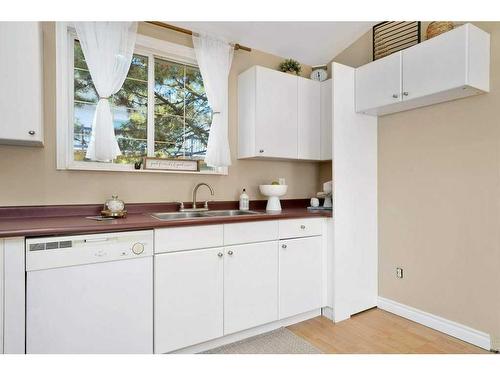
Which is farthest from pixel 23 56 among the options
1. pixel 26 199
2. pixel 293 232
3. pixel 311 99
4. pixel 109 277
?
pixel 311 99

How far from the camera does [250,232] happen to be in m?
2.19

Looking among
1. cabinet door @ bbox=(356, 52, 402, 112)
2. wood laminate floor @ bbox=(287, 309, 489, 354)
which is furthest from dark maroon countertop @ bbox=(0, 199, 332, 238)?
cabinet door @ bbox=(356, 52, 402, 112)

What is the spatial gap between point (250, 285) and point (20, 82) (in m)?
1.87

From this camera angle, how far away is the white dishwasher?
1.53m

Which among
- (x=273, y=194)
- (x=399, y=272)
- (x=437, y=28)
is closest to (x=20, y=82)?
(x=273, y=194)

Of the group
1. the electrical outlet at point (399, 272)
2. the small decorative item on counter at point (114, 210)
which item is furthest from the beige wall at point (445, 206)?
the small decorative item on counter at point (114, 210)

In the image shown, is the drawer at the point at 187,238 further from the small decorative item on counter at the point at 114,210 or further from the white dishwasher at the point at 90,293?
the small decorative item on counter at the point at 114,210

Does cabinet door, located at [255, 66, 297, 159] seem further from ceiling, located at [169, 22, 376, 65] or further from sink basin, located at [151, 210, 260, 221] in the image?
sink basin, located at [151, 210, 260, 221]

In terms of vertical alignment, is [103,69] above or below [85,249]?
above

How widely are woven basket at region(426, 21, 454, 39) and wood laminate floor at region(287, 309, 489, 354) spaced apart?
7.21ft

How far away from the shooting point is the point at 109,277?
1.69 metres

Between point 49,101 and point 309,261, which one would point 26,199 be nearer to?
point 49,101

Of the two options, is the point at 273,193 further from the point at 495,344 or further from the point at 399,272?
the point at 495,344

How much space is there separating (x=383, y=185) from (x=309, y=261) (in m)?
0.99
